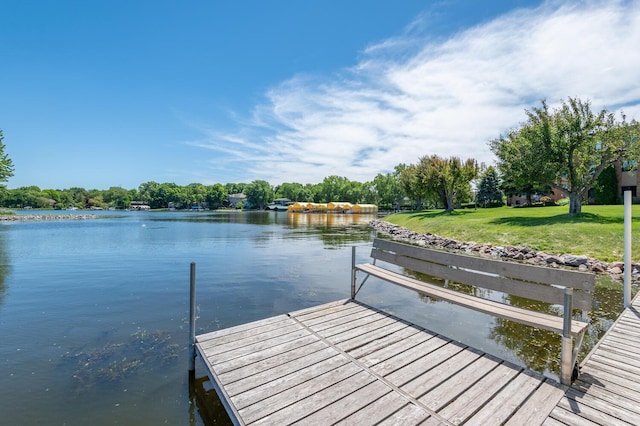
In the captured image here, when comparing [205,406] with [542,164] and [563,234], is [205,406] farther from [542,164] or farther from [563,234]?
[542,164]

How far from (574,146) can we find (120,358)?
28906 millimetres

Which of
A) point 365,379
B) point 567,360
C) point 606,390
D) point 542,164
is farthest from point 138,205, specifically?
point 606,390

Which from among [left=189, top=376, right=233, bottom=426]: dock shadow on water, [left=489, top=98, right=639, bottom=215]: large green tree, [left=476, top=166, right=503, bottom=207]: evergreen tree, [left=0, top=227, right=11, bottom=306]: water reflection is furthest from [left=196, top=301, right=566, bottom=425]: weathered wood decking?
[left=476, top=166, right=503, bottom=207]: evergreen tree

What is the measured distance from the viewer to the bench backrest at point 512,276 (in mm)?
4184

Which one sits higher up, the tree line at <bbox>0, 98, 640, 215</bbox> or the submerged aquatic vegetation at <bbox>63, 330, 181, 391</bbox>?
the tree line at <bbox>0, 98, 640, 215</bbox>

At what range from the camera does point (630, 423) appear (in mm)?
3121

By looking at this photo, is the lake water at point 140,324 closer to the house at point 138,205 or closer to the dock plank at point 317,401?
the dock plank at point 317,401

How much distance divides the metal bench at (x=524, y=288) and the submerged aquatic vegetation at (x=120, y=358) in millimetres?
4139

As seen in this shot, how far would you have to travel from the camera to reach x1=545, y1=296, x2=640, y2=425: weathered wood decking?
321 centimetres

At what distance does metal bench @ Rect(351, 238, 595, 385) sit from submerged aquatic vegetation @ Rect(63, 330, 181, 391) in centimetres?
414

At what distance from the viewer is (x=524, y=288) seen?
15.1 feet

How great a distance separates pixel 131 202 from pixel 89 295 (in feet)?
593

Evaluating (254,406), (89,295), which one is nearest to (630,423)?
(254,406)

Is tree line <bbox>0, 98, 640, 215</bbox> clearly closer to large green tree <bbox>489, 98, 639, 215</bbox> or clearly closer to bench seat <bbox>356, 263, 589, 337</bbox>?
large green tree <bbox>489, 98, 639, 215</bbox>
